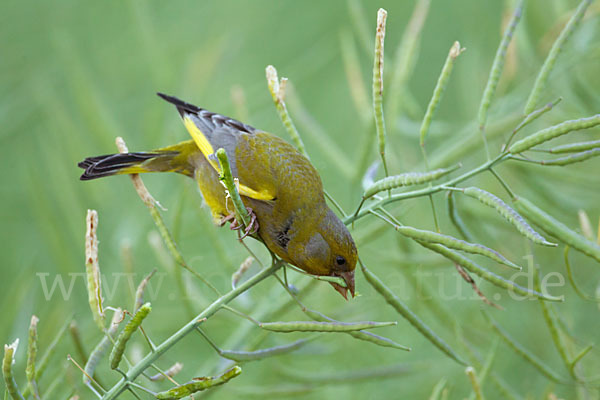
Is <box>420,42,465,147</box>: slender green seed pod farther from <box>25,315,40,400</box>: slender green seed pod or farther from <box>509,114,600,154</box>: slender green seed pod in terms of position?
<box>25,315,40,400</box>: slender green seed pod

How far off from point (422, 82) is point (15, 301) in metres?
3.07

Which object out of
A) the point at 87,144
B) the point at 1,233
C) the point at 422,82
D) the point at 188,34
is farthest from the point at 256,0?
the point at 1,233

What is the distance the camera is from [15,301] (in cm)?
200

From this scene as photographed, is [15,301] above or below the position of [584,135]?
above

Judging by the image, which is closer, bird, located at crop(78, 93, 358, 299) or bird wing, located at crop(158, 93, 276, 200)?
bird, located at crop(78, 93, 358, 299)

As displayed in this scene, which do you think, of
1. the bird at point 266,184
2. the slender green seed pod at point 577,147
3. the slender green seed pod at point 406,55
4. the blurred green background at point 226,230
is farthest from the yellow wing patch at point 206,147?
the slender green seed pod at point 577,147

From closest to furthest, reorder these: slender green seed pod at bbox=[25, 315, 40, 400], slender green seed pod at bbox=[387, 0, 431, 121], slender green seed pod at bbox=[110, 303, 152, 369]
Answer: slender green seed pod at bbox=[110, 303, 152, 369], slender green seed pod at bbox=[25, 315, 40, 400], slender green seed pod at bbox=[387, 0, 431, 121]

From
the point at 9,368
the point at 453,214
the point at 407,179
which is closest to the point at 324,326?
the point at 407,179

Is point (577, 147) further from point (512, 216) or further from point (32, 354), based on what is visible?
point (32, 354)

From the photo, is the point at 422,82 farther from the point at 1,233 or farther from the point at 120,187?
the point at 1,233

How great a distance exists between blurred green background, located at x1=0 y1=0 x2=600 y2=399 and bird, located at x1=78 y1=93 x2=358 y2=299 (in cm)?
9

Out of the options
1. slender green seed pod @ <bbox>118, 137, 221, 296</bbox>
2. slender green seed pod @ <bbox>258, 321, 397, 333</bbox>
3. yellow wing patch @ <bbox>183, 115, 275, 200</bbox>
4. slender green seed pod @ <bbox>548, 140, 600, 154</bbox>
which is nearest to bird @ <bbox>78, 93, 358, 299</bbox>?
yellow wing patch @ <bbox>183, 115, 275, 200</bbox>

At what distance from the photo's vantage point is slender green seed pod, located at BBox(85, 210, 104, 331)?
1.12 metres

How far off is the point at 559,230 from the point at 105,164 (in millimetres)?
1248
